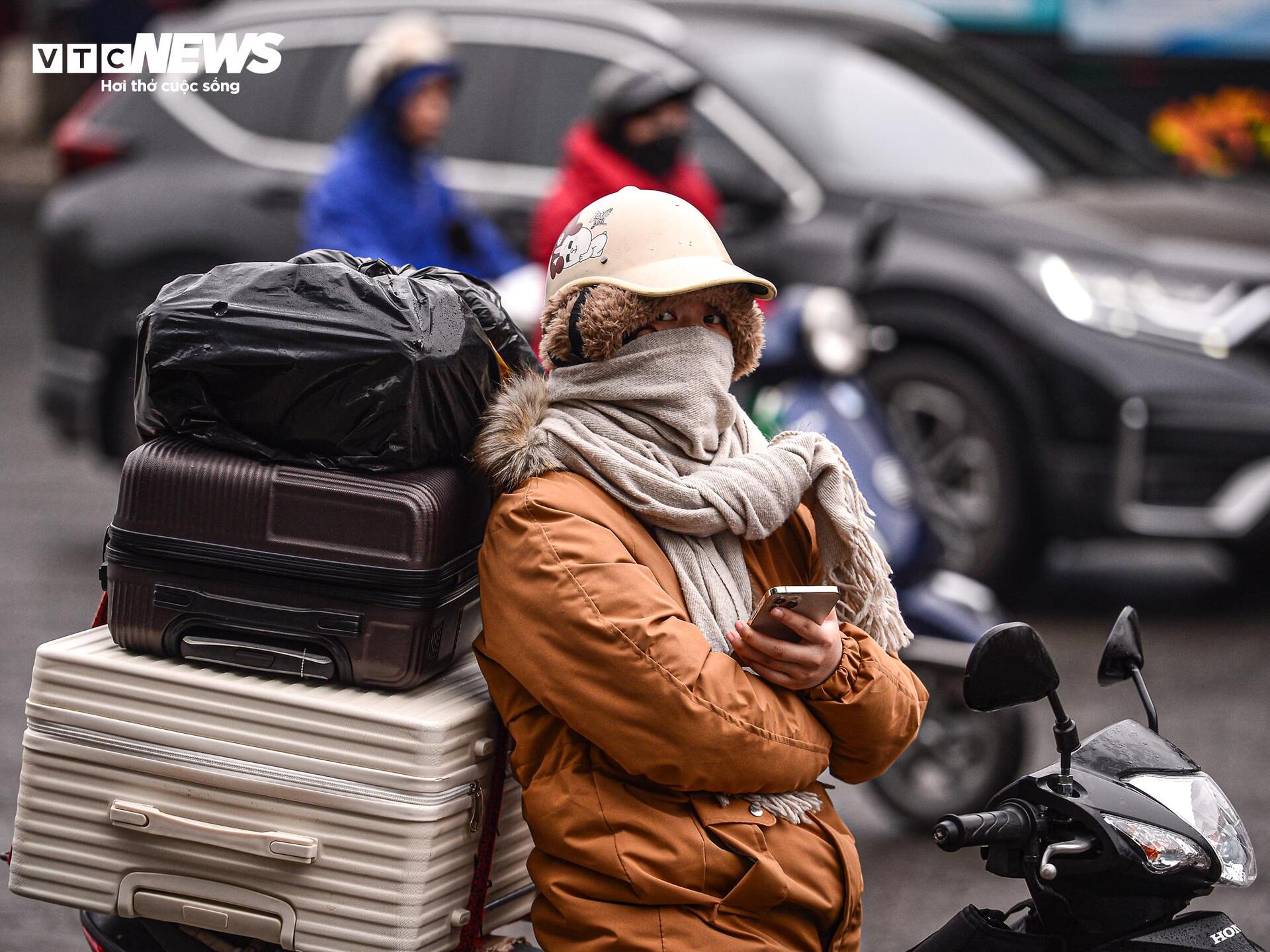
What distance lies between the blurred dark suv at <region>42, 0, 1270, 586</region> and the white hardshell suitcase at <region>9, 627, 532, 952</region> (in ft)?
12.0

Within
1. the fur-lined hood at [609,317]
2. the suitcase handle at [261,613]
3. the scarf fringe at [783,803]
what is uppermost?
the fur-lined hood at [609,317]

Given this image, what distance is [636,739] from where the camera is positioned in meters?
2.19

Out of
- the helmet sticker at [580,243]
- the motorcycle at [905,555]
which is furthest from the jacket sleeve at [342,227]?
the helmet sticker at [580,243]

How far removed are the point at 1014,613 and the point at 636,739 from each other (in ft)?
14.8

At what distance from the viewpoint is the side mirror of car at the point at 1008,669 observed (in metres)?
2.16

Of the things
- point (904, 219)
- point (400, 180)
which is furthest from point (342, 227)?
point (904, 219)

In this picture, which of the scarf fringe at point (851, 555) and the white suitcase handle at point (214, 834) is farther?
the scarf fringe at point (851, 555)

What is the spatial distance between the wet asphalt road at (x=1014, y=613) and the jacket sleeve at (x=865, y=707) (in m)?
1.59

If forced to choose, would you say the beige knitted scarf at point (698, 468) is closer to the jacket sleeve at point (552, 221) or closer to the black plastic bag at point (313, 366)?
the black plastic bag at point (313, 366)

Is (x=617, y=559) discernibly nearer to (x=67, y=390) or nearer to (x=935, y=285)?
(x=935, y=285)

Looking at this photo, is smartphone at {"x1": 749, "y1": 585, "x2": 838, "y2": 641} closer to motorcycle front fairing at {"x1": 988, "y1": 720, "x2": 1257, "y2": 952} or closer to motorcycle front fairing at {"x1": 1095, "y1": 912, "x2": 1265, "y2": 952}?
motorcycle front fairing at {"x1": 988, "y1": 720, "x2": 1257, "y2": 952}

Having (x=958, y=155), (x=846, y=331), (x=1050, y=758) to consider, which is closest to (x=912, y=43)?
(x=958, y=155)

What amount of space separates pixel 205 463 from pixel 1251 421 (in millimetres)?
4751

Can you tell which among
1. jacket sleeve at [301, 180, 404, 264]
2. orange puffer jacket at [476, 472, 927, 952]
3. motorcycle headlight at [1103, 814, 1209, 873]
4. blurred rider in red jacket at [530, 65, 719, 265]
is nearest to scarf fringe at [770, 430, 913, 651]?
orange puffer jacket at [476, 472, 927, 952]
